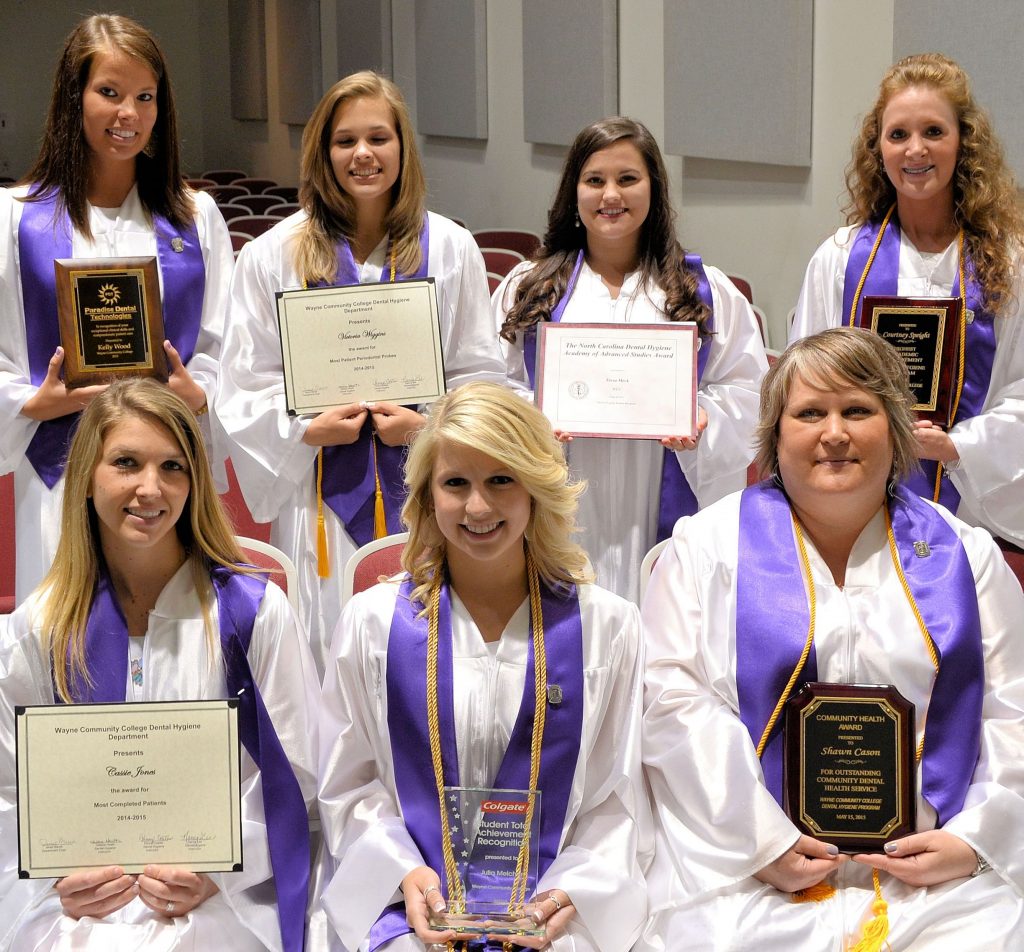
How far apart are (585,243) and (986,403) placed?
122 centimetres

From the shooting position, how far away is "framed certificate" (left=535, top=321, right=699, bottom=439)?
3.86 meters

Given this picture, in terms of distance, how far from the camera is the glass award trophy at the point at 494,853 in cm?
254

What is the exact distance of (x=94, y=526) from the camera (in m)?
2.85

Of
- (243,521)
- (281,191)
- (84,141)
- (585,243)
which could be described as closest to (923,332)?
(585,243)

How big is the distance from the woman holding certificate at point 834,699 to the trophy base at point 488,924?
0.31m

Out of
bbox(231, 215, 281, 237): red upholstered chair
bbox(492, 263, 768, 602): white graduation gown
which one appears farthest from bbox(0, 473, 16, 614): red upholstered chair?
bbox(231, 215, 281, 237): red upholstered chair

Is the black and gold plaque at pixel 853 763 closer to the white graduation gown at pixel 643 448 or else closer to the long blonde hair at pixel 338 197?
the white graduation gown at pixel 643 448

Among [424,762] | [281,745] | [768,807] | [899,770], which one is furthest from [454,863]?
[899,770]

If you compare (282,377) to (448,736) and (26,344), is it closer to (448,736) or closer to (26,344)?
(26,344)

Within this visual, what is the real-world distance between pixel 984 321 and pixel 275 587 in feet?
6.89

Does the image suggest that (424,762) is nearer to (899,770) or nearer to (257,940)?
(257,940)

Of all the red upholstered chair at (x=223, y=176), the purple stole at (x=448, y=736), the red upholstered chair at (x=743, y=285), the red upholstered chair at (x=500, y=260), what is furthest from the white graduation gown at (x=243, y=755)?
the red upholstered chair at (x=223, y=176)

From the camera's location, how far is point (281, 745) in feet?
9.18

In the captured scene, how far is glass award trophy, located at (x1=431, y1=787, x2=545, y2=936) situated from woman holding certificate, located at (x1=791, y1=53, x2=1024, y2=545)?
1.72m
